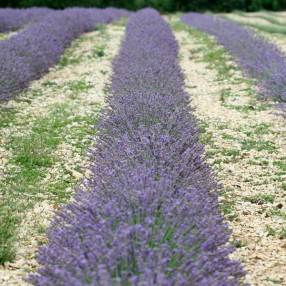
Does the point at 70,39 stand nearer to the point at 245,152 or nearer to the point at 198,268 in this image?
the point at 245,152

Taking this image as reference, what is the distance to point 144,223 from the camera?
2.80 meters

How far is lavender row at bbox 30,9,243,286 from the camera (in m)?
2.44

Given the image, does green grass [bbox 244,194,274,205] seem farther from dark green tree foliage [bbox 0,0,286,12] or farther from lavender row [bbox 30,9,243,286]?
dark green tree foliage [bbox 0,0,286,12]

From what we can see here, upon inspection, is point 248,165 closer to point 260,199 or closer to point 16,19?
point 260,199

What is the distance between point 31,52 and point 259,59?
356cm

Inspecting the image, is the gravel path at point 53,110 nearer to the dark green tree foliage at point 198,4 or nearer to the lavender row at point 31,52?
the lavender row at point 31,52

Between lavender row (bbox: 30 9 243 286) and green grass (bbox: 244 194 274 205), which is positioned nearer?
lavender row (bbox: 30 9 243 286)

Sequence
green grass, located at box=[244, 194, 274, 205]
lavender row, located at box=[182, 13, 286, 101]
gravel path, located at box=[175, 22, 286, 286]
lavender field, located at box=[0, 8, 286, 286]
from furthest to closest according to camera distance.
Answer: lavender row, located at box=[182, 13, 286, 101], green grass, located at box=[244, 194, 274, 205], gravel path, located at box=[175, 22, 286, 286], lavender field, located at box=[0, 8, 286, 286]

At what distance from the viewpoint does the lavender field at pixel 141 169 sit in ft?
8.61

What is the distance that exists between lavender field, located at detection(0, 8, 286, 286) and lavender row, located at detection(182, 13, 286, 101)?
0.03 meters

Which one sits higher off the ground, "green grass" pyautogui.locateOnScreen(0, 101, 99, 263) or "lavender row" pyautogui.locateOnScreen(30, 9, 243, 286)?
"lavender row" pyautogui.locateOnScreen(30, 9, 243, 286)

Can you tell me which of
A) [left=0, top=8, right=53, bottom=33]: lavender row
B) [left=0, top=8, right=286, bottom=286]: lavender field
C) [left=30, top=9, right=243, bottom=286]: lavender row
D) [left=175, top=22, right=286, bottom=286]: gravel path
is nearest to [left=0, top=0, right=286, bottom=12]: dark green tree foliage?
[left=0, top=8, right=53, bottom=33]: lavender row

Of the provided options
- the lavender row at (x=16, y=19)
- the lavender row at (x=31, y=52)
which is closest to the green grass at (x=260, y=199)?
the lavender row at (x=31, y=52)

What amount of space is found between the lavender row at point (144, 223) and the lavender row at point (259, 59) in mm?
3026
